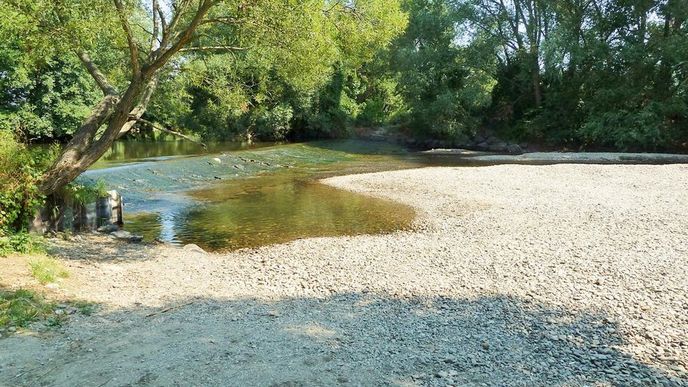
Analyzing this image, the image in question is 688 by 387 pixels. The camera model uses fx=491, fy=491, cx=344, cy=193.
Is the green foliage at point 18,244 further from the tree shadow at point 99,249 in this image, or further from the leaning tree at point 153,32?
the leaning tree at point 153,32

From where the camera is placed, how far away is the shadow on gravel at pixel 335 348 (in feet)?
14.8

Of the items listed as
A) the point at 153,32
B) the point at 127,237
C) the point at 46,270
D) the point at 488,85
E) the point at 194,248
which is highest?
the point at 488,85

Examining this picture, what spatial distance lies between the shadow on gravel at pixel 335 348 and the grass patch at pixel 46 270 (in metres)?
1.46

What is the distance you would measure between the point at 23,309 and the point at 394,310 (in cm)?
445

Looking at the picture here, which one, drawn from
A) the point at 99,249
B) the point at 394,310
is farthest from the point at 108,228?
the point at 394,310

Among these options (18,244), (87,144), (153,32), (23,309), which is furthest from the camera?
(153,32)

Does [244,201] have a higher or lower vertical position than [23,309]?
lower

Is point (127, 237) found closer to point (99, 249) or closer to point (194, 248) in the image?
point (99, 249)

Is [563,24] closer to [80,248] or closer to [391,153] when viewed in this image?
[391,153]

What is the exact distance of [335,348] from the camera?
17.1 feet

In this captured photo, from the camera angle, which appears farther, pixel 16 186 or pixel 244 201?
pixel 244 201

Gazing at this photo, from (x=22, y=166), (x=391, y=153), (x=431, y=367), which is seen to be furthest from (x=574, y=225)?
(x=391, y=153)

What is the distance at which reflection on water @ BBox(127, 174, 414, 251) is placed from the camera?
12.1m

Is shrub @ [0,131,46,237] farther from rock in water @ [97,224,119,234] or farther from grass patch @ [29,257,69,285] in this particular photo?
rock in water @ [97,224,119,234]
